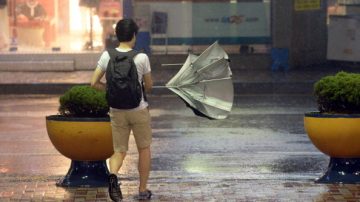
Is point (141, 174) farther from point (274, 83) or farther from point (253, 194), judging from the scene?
point (274, 83)

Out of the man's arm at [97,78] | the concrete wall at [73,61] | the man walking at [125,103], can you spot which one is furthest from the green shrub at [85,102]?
the concrete wall at [73,61]

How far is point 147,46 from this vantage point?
2466cm

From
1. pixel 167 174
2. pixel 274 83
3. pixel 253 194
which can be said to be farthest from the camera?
pixel 274 83

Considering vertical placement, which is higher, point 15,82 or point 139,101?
point 139,101

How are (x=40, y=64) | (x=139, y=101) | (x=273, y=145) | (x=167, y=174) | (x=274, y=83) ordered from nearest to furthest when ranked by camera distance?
(x=139, y=101)
(x=167, y=174)
(x=273, y=145)
(x=274, y=83)
(x=40, y=64)

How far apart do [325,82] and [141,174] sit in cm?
215

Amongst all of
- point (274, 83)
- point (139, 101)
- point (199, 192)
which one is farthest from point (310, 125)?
point (274, 83)

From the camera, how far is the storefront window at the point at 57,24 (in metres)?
25.0

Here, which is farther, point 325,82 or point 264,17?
point 264,17

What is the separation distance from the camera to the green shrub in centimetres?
1013

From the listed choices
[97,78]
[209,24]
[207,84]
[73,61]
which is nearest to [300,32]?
[209,24]

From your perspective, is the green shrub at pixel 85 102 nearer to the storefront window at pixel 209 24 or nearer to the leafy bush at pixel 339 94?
the leafy bush at pixel 339 94

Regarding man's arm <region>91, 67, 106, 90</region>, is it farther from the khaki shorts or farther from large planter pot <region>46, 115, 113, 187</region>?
large planter pot <region>46, 115, 113, 187</region>

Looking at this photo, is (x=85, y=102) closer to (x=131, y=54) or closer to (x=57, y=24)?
(x=131, y=54)
